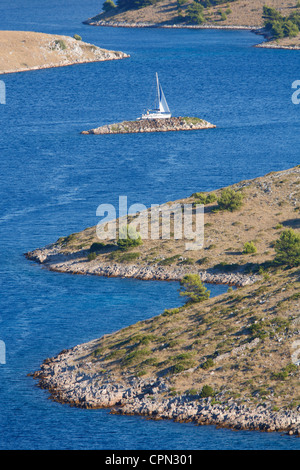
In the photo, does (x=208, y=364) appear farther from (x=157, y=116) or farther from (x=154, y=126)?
(x=157, y=116)

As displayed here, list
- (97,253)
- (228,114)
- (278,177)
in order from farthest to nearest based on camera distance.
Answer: (228,114), (278,177), (97,253)

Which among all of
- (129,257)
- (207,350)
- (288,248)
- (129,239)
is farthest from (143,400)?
(129,239)

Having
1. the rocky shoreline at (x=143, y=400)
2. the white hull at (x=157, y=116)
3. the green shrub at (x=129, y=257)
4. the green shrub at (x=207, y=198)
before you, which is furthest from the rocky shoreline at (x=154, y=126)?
the rocky shoreline at (x=143, y=400)

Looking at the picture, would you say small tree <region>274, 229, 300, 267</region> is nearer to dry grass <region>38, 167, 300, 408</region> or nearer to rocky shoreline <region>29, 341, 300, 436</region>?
dry grass <region>38, 167, 300, 408</region>

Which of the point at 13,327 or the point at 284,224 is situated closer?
the point at 13,327
